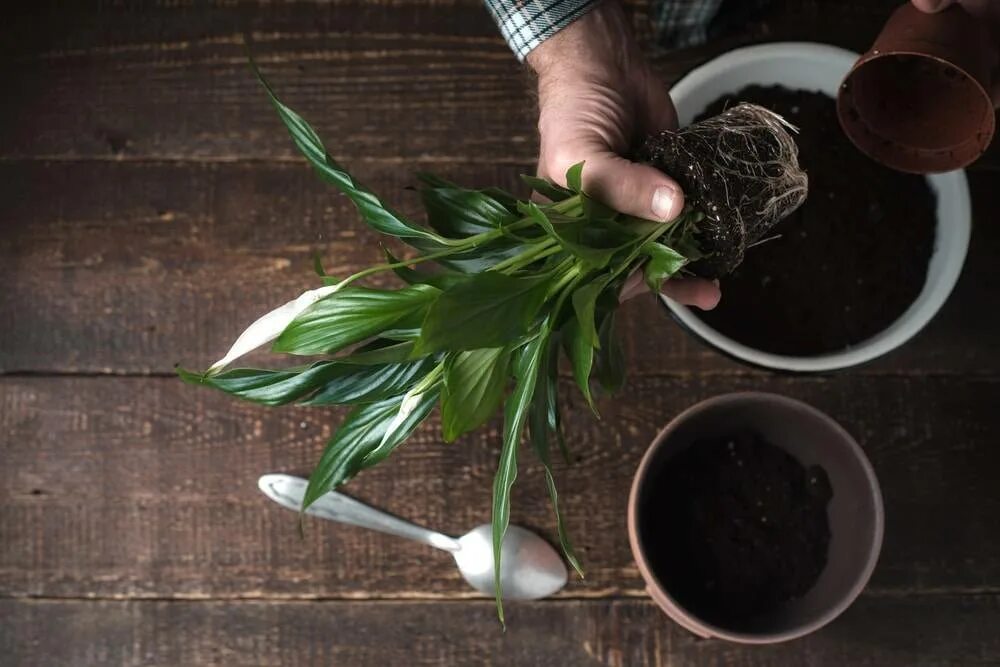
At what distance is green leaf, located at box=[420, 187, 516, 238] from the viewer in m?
0.66

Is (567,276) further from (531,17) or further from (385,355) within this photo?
(531,17)

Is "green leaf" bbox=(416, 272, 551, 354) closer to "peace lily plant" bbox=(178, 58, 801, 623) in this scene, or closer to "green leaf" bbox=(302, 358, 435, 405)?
"peace lily plant" bbox=(178, 58, 801, 623)

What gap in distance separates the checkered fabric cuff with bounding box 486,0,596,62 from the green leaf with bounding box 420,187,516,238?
168 mm

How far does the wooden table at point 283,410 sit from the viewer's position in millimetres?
871

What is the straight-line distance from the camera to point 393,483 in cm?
88

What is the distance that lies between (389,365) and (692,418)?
0.29 m

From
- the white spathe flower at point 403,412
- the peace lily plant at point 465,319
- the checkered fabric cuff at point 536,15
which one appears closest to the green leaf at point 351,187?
the peace lily plant at point 465,319

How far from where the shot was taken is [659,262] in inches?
23.2

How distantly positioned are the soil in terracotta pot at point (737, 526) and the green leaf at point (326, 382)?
0.30 meters

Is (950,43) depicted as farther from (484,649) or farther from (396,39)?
(484,649)

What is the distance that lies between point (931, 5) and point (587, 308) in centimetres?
34

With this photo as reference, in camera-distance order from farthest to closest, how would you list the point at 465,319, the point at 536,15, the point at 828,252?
the point at 828,252 → the point at 536,15 → the point at 465,319

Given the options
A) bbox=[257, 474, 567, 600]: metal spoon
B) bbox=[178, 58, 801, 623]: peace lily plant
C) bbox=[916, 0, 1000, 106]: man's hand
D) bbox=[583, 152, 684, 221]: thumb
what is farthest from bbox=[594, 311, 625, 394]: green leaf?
bbox=[916, 0, 1000, 106]: man's hand

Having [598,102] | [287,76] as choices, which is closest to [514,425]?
[598,102]
